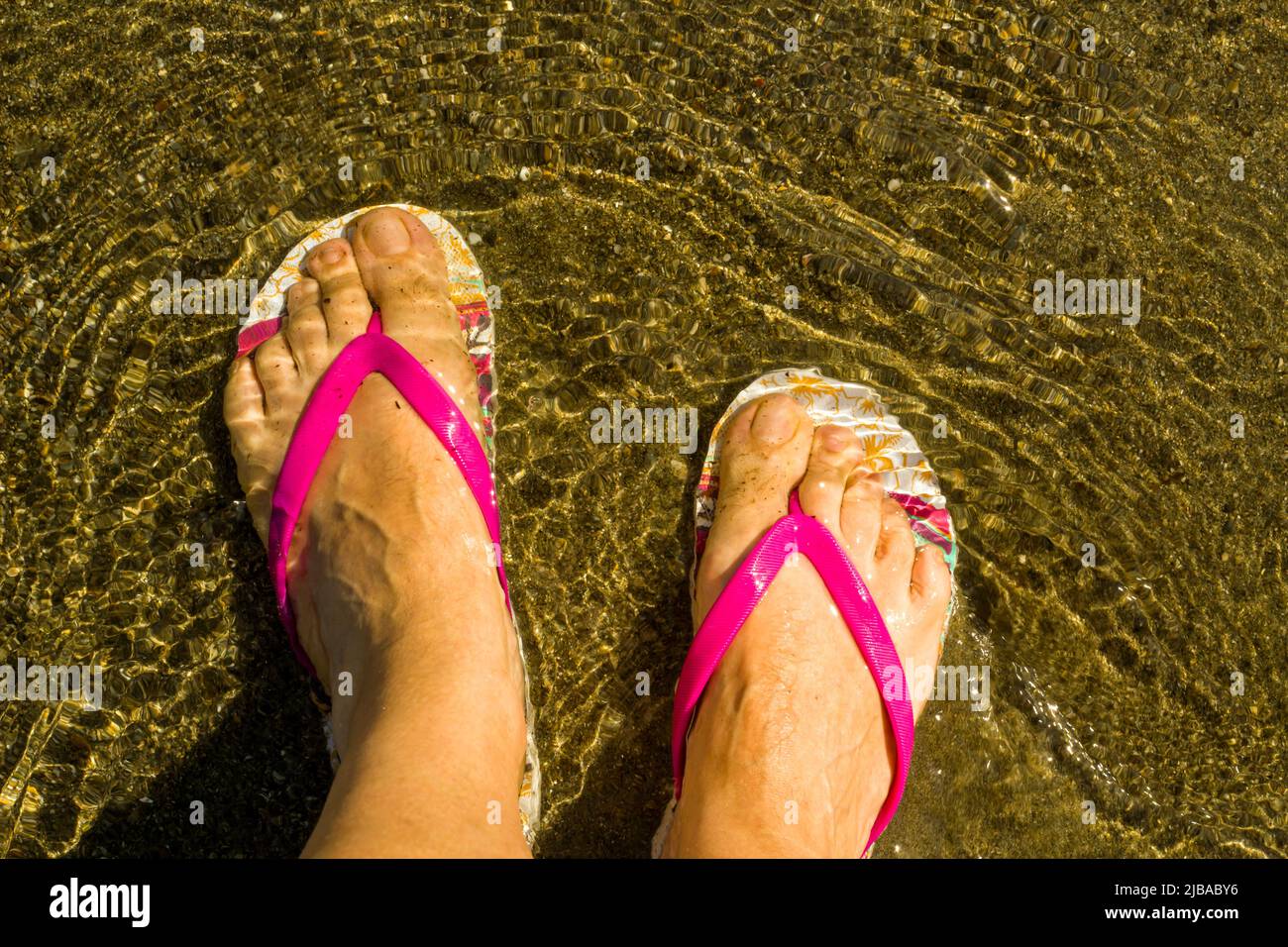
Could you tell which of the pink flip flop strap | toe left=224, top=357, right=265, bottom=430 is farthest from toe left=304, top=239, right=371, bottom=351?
the pink flip flop strap

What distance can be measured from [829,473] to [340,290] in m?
1.38

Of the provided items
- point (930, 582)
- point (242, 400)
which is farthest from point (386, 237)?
point (930, 582)

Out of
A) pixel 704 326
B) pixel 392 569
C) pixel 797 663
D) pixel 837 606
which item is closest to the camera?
pixel 392 569

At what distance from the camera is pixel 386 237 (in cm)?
285

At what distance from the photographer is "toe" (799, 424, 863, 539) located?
2.88 metres

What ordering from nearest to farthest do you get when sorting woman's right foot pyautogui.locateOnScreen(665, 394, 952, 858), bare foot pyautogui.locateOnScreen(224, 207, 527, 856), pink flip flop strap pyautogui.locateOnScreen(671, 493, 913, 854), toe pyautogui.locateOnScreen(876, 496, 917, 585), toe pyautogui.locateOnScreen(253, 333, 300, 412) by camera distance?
bare foot pyautogui.locateOnScreen(224, 207, 527, 856) → woman's right foot pyautogui.locateOnScreen(665, 394, 952, 858) → pink flip flop strap pyautogui.locateOnScreen(671, 493, 913, 854) → toe pyautogui.locateOnScreen(253, 333, 300, 412) → toe pyautogui.locateOnScreen(876, 496, 917, 585)

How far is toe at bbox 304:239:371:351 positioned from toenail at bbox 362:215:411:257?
0.07 m

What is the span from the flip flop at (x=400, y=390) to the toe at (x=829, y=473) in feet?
2.71

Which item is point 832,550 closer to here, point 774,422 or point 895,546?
point 895,546

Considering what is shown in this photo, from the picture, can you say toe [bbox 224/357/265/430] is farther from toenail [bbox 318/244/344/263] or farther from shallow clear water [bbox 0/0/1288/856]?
toenail [bbox 318/244/344/263]

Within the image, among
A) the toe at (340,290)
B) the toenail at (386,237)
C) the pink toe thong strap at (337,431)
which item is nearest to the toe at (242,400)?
the pink toe thong strap at (337,431)

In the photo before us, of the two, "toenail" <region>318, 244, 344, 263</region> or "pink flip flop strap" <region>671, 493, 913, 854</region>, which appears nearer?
"pink flip flop strap" <region>671, 493, 913, 854</region>
